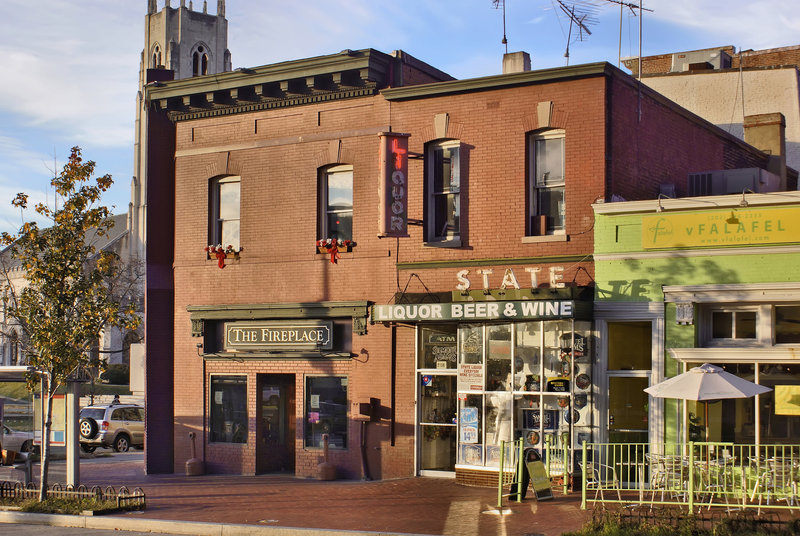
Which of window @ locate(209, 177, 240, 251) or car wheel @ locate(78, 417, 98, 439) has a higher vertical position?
window @ locate(209, 177, 240, 251)

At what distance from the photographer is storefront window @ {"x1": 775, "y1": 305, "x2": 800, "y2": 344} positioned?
15445mm

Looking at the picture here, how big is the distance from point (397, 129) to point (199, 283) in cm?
632

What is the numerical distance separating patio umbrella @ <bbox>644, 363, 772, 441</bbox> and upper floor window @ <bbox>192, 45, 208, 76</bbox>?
317 ft

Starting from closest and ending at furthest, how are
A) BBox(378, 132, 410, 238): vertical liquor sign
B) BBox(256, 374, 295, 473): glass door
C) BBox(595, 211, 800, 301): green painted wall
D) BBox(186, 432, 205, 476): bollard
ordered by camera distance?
BBox(595, 211, 800, 301): green painted wall < BBox(378, 132, 410, 238): vertical liquor sign < BBox(256, 374, 295, 473): glass door < BBox(186, 432, 205, 476): bollard

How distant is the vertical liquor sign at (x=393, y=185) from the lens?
59.9ft

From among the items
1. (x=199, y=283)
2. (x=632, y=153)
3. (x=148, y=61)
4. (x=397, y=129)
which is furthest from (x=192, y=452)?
(x=148, y=61)

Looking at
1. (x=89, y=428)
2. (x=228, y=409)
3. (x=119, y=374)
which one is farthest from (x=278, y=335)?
(x=119, y=374)

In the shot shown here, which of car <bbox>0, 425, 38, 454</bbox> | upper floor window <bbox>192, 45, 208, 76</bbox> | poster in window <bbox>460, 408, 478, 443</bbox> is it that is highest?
upper floor window <bbox>192, 45, 208, 76</bbox>

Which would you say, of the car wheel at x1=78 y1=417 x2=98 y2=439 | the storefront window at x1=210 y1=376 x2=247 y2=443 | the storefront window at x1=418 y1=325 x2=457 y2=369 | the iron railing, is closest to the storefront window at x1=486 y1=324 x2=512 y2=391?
the storefront window at x1=418 y1=325 x2=457 y2=369

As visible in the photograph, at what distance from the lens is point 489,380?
18.0 meters

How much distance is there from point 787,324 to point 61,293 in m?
12.8

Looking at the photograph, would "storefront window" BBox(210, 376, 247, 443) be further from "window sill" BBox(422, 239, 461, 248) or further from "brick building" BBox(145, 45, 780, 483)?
"window sill" BBox(422, 239, 461, 248)

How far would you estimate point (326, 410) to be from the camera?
20609 millimetres

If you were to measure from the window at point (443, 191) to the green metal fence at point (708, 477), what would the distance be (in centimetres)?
546
